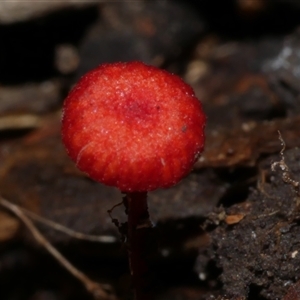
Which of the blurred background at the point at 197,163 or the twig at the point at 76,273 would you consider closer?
the blurred background at the point at 197,163

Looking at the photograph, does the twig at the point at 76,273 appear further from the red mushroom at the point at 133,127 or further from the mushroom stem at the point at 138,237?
the red mushroom at the point at 133,127

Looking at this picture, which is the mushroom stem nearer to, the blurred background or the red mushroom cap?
the blurred background

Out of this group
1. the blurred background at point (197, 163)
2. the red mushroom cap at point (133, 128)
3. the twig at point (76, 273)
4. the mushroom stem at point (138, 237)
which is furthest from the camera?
the twig at point (76, 273)

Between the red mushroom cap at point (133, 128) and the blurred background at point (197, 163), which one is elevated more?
the red mushroom cap at point (133, 128)

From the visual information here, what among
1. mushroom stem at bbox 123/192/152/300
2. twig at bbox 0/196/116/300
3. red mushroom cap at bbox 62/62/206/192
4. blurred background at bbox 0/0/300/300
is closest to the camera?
red mushroom cap at bbox 62/62/206/192

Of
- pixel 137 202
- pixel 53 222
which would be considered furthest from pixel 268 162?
pixel 53 222

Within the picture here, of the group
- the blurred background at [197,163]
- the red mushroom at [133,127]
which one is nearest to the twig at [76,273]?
the blurred background at [197,163]

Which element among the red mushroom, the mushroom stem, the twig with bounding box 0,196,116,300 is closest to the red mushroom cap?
the red mushroom

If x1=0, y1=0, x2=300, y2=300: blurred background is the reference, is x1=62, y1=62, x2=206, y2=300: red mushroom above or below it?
above
